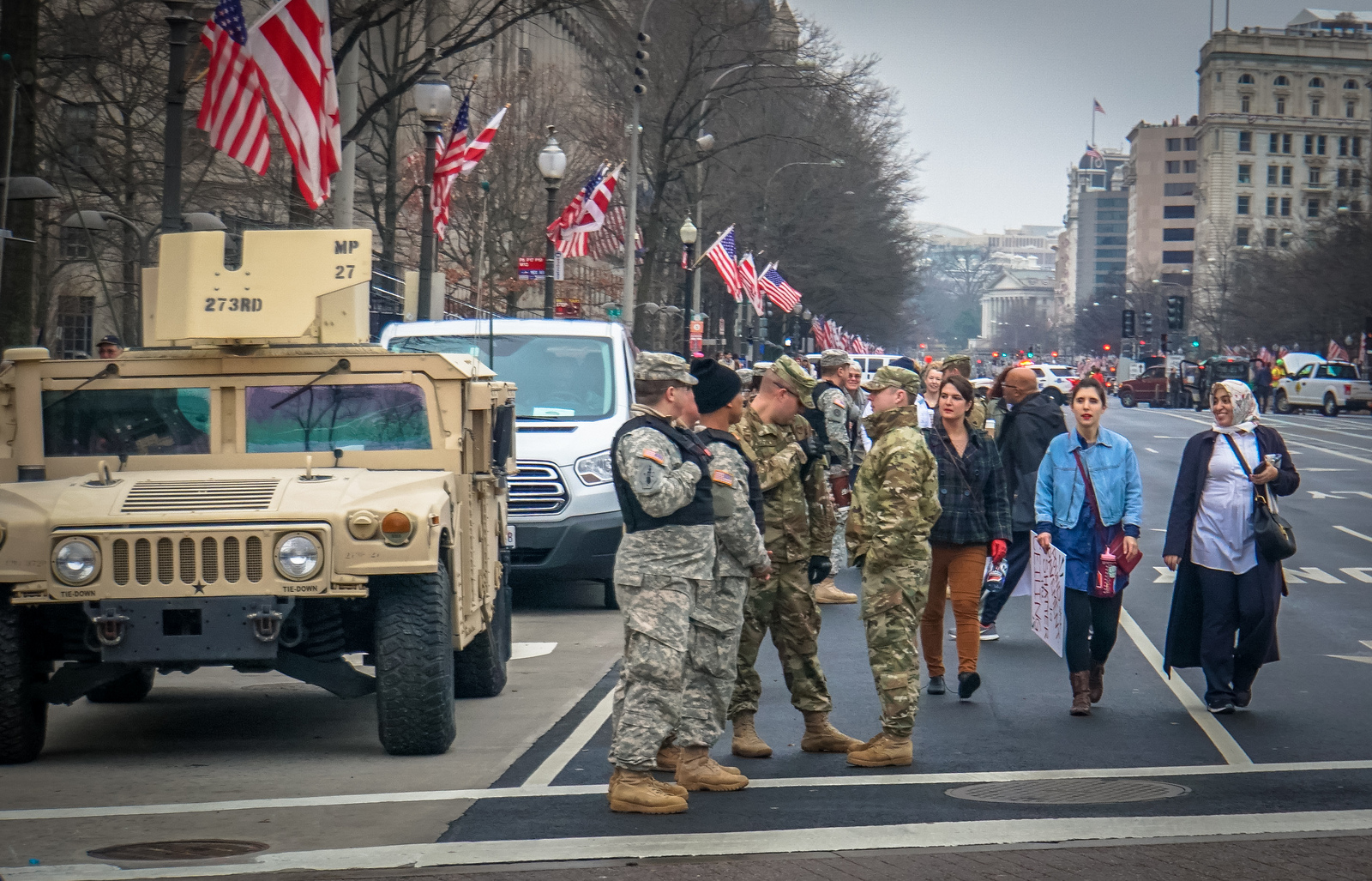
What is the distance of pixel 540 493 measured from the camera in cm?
1330

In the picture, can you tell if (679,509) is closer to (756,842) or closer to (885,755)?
(756,842)

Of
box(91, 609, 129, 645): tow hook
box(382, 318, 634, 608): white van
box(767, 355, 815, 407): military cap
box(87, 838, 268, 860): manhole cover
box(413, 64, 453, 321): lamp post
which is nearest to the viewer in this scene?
box(87, 838, 268, 860): manhole cover

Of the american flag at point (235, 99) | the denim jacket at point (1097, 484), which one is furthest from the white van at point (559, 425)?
the denim jacket at point (1097, 484)

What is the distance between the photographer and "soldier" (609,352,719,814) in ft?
21.6

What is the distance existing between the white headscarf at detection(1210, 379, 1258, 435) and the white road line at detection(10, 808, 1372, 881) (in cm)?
296

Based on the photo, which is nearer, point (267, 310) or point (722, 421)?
point (722, 421)

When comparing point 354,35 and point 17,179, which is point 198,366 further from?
point 354,35

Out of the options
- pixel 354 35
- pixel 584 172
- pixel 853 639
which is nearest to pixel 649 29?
pixel 584 172

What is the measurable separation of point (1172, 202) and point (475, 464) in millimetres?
188925

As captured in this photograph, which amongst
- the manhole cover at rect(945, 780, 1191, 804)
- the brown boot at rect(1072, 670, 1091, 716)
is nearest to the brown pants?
the brown boot at rect(1072, 670, 1091, 716)

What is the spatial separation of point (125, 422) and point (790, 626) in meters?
3.60

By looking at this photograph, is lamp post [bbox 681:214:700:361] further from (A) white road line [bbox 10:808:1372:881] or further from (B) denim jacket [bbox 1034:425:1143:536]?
(A) white road line [bbox 10:808:1372:881]

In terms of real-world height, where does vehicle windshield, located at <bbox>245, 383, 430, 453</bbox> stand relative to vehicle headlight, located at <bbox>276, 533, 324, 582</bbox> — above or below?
above

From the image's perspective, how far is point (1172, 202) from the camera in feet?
615
